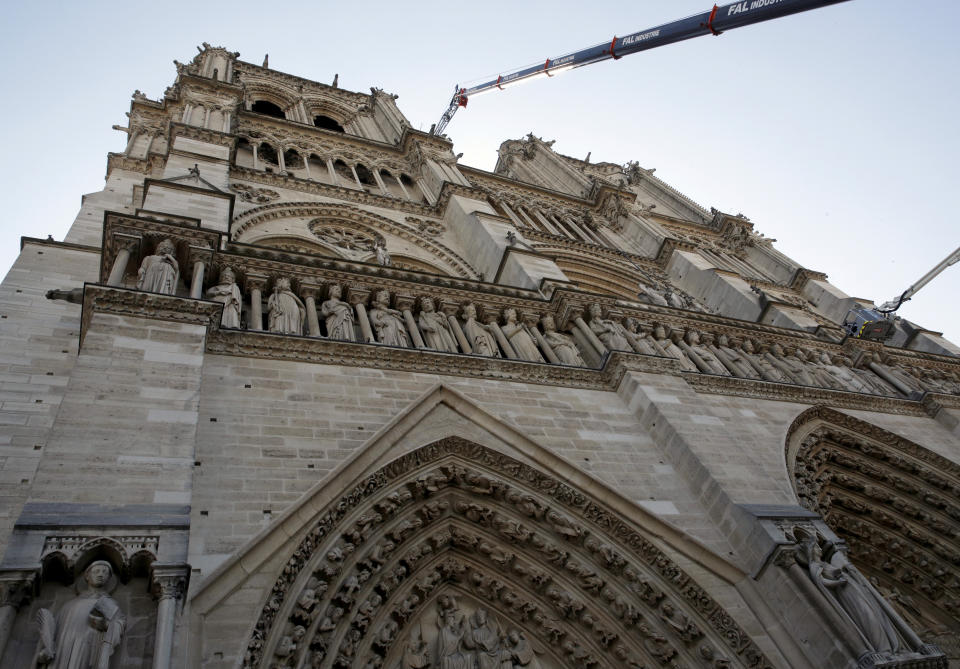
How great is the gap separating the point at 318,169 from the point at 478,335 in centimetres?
949

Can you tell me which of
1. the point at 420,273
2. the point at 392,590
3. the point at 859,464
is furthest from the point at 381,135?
the point at 392,590

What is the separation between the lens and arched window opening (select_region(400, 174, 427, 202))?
17.6 m

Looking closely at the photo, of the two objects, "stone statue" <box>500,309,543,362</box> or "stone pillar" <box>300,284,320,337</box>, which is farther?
"stone statue" <box>500,309,543,362</box>

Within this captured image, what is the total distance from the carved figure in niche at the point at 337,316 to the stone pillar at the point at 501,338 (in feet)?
6.28

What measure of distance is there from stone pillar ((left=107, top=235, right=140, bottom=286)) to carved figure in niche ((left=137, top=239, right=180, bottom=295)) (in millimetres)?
166

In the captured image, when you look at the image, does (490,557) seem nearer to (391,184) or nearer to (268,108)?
(391,184)

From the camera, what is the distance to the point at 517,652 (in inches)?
253

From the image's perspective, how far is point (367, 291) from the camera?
30.6 ft

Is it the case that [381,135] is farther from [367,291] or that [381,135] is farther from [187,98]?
[367,291]

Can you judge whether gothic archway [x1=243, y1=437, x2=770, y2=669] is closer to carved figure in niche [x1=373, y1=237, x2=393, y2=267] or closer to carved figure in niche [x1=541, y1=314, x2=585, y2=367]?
carved figure in niche [x1=541, y1=314, x2=585, y2=367]

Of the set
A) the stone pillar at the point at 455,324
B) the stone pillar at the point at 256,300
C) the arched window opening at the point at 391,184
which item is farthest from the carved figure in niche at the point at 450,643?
the arched window opening at the point at 391,184

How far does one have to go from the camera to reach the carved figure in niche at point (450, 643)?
6.12 metres

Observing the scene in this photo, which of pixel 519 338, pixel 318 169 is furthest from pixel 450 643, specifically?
pixel 318 169

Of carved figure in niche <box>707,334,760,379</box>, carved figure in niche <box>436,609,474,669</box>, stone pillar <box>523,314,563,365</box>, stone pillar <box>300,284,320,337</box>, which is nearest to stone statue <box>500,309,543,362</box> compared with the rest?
stone pillar <box>523,314,563,365</box>
